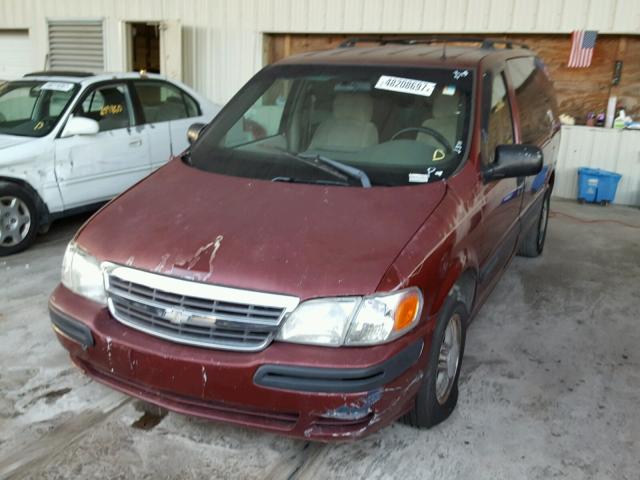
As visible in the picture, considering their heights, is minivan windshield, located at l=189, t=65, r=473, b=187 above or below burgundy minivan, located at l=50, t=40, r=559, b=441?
above

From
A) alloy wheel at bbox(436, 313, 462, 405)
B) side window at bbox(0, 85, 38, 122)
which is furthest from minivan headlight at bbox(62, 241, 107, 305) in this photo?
side window at bbox(0, 85, 38, 122)

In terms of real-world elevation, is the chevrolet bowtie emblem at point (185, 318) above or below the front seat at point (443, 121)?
below

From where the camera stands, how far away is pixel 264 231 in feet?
8.14

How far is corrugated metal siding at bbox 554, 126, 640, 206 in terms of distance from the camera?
7.48 meters

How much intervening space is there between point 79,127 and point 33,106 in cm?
70

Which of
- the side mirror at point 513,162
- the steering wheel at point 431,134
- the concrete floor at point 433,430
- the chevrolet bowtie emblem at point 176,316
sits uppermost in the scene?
the steering wheel at point 431,134

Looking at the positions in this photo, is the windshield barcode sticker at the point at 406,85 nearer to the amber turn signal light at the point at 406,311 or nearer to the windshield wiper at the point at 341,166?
the windshield wiper at the point at 341,166

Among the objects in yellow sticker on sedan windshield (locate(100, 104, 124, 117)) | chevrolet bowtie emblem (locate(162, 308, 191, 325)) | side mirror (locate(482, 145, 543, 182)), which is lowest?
chevrolet bowtie emblem (locate(162, 308, 191, 325))

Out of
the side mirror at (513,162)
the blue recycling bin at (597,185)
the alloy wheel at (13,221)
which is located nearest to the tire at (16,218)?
the alloy wheel at (13,221)

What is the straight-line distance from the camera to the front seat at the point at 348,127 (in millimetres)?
3252

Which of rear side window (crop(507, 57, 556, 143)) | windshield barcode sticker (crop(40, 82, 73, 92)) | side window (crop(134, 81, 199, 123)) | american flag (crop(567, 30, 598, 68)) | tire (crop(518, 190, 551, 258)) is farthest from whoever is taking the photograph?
american flag (crop(567, 30, 598, 68))

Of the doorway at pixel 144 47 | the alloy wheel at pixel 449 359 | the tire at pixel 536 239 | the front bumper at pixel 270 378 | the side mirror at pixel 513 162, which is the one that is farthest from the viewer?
the doorway at pixel 144 47

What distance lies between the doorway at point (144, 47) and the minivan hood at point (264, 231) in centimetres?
825

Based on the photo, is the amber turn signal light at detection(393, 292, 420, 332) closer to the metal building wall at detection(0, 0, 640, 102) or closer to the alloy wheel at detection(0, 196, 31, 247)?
the alloy wheel at detection(0, 196, 31, 247)
